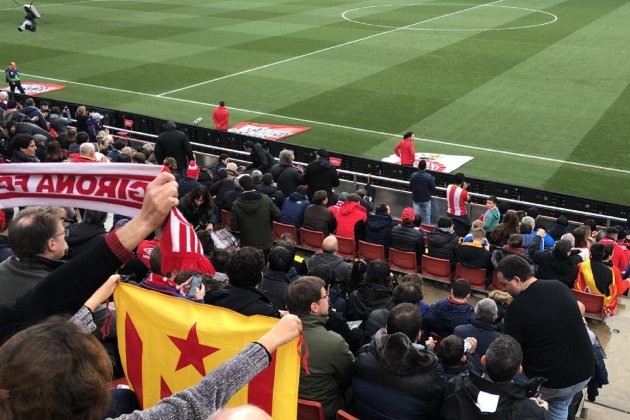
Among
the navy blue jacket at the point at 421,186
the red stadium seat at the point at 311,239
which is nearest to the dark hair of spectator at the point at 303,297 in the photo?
the red stadium seat at the point at 311,239

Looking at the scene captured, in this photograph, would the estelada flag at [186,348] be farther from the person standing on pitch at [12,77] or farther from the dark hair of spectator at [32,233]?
the person standing on pitch at [12,77]

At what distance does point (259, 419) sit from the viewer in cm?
228

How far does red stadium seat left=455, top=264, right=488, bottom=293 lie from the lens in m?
10.4

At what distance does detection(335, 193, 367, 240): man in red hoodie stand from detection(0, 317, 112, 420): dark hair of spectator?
372 inches

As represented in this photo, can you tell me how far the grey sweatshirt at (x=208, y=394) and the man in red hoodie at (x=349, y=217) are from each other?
28.8ft

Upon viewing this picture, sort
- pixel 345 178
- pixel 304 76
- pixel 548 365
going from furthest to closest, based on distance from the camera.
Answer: pixel 304 76 → pixel 345 178 → pixel 548 365

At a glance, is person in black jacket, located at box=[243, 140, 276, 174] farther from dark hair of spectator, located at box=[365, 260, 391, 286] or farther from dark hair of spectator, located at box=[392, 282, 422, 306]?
dark hair of spectator, located at box=[392, 282, 422, 306]

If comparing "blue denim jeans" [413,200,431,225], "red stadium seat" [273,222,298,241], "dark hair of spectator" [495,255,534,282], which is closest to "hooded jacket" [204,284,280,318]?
"dark hair of spectator" [495,255,534,282]

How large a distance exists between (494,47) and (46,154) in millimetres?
24088

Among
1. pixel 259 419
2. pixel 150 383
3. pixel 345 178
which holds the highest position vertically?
pixel 259 419

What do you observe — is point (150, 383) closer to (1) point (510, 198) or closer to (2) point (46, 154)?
(2) point (46, 154)

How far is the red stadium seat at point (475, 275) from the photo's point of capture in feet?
34.3

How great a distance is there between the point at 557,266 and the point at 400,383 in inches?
218

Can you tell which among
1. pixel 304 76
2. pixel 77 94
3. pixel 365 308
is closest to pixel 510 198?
pixel 365 308
